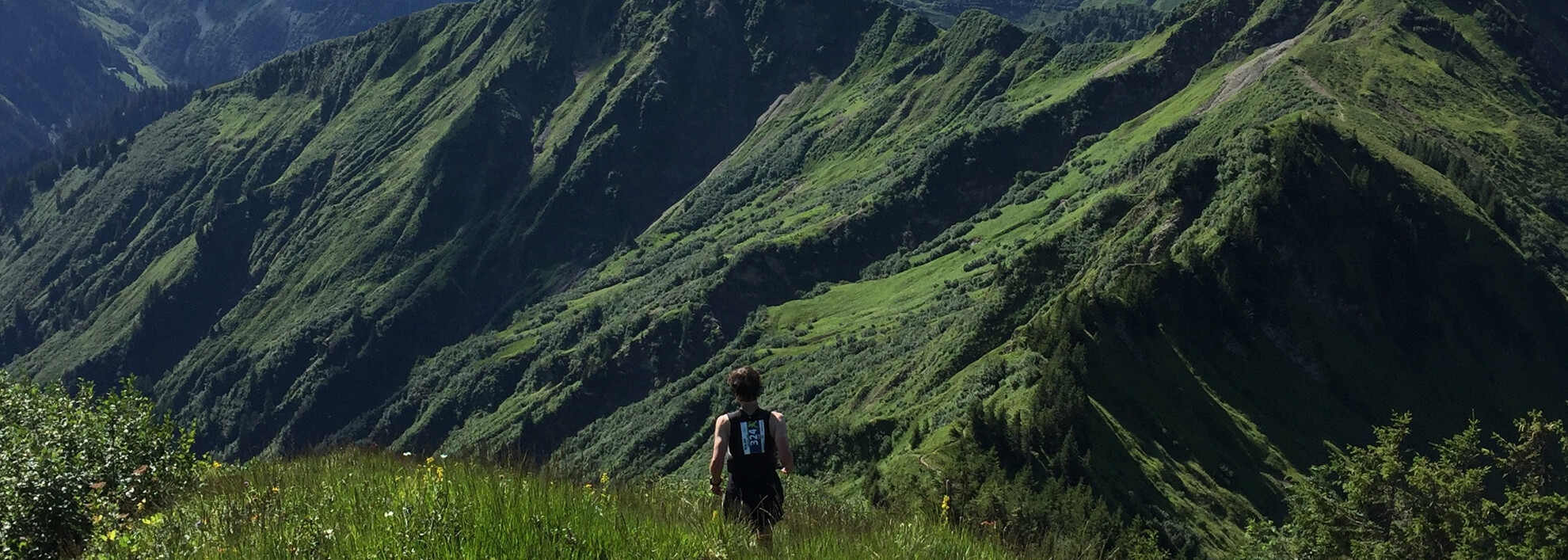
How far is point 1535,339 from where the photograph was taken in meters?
131

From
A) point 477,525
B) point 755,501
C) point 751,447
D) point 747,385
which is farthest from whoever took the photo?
point 751,447

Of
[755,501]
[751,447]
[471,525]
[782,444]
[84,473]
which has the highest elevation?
[84,473]

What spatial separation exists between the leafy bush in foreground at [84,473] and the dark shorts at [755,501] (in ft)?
24.7

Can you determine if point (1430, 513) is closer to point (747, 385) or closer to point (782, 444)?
point (782, 444)

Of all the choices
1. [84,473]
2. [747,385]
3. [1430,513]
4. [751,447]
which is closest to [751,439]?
[751,447]

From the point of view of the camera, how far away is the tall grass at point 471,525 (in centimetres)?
1111

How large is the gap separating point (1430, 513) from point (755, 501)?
3789cm

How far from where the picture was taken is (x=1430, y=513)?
141 ft

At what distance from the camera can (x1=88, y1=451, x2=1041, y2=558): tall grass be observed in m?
11.1

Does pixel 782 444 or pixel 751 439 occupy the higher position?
pixel 751 439

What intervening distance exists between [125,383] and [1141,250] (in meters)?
125

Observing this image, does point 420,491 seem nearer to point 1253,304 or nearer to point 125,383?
point 125,383

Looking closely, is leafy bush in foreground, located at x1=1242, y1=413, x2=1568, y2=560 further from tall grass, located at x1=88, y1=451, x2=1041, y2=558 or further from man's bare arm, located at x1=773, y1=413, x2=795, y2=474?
tall grass, located at x1=88, y1=451, x2=1041, y2=558

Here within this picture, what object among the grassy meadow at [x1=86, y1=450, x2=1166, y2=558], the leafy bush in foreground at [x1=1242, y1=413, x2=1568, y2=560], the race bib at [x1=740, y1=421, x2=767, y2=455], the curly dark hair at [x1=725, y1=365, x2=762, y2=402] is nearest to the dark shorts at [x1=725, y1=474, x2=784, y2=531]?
the grassy meadow at [x1=86, y1=450, x2=1166, y2=558]
